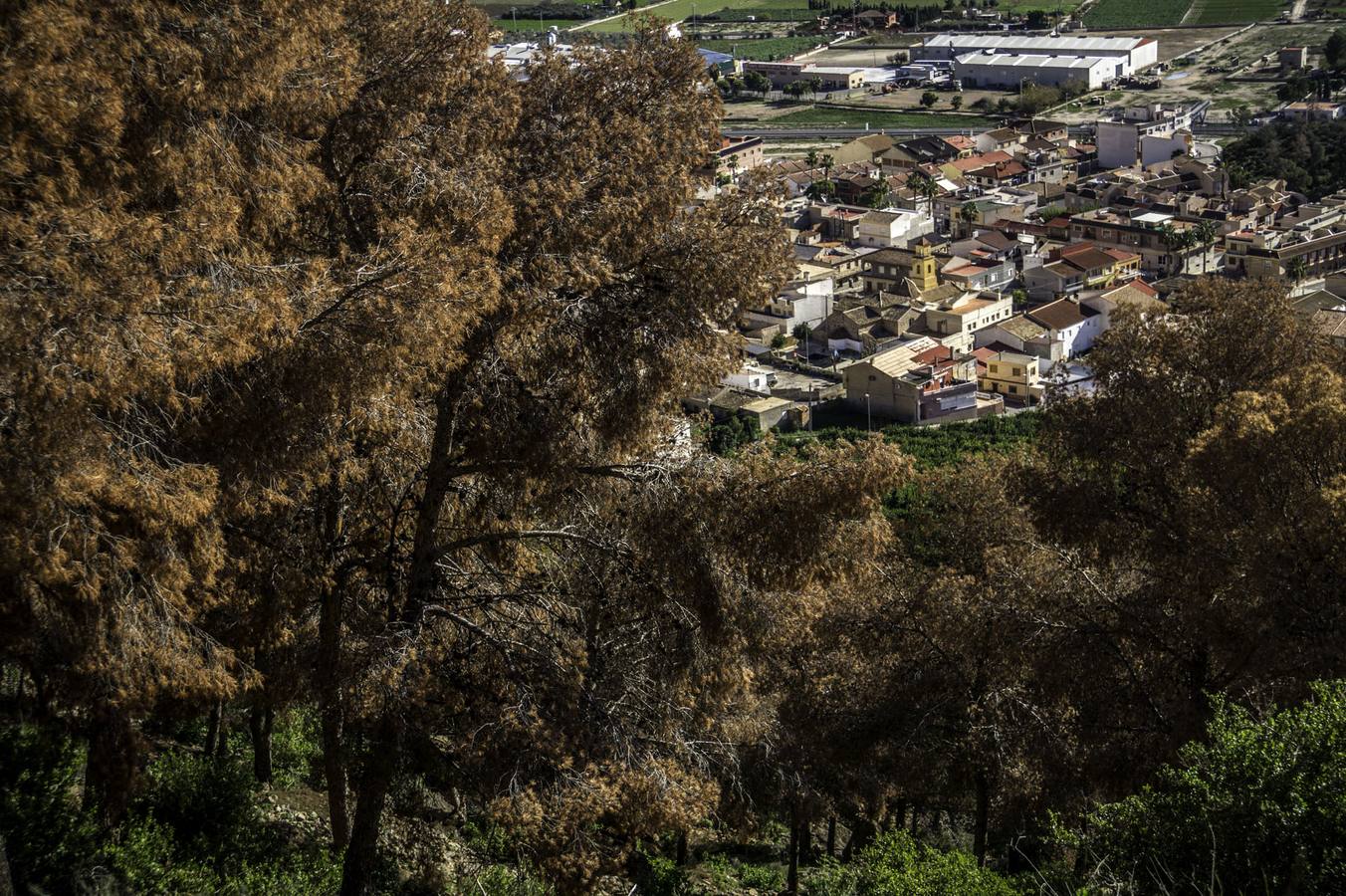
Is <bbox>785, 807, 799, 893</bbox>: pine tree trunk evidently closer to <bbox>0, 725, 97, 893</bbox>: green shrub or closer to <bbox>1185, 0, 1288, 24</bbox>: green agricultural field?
<bbox>0, 725, 97, 893</bbox>: green shrub

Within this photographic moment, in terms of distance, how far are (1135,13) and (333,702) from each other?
82.1 meters

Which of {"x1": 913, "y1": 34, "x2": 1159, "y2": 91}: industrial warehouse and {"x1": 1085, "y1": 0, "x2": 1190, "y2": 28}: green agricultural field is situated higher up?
{"x1": 913, "y1": 34, "x2": 1159, "y2": 91}: industrial warehouse

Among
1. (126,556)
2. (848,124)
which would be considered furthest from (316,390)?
(848,124)

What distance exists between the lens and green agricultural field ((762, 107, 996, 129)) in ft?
189

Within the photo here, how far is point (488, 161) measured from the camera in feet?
16.2

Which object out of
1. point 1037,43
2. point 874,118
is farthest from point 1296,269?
point 1037,43

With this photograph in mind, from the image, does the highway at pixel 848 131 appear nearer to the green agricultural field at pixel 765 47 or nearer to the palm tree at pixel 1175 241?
the green agricultural field at pixel 765 47

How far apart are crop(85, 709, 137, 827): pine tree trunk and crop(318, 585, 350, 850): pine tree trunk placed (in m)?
0.71

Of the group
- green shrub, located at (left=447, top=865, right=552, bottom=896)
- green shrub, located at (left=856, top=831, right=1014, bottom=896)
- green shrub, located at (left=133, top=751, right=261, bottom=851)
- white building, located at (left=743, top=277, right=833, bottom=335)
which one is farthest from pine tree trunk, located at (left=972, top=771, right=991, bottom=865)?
white building, located at (left=743, top=277, right=833, bottom=335)

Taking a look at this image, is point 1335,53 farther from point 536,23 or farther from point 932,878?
point 932,878

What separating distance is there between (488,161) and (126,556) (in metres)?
1.88

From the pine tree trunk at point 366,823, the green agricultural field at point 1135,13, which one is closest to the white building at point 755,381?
the pine tree trunk at point 366,823

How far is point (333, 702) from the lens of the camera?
16.9 feet

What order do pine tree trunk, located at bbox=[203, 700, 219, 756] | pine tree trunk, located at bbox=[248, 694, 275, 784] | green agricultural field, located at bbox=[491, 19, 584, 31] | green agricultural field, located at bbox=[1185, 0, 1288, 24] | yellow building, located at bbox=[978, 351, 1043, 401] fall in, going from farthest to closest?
green agricultural field, located at bbox=[491, 19, 584, 31], green agricultural field, located at bbox=[1185, 0, 1288, 24], yellow building, located at bbox=[978, 351, 1043, 401], pine tree trunk, located at bbox=[203, 700, 219, 756], pine tree trunk, located at bbox=[248, 694, 275, 784]
